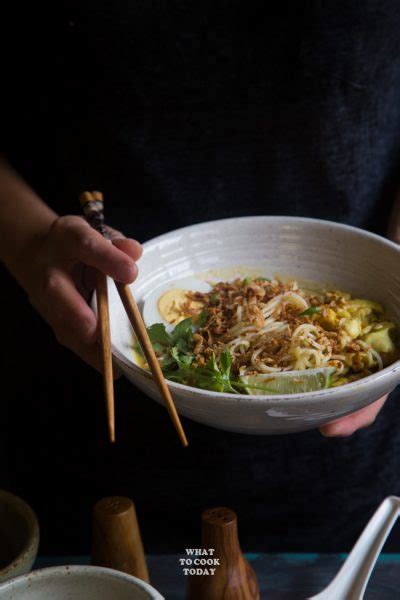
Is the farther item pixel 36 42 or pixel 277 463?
pixel 277 463

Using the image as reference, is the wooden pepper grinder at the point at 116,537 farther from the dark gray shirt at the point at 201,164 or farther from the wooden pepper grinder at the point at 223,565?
the dark gray shirt at the point at 201,164

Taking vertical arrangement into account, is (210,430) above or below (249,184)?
below

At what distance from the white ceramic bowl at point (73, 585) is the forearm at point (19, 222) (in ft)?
2.30

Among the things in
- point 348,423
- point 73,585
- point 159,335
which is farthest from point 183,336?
point 73,585

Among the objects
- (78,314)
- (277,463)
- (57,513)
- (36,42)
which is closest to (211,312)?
(78,314)

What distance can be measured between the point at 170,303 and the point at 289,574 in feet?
1.98

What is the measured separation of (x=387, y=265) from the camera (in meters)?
1.46

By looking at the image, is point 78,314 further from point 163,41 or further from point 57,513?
point 57,513

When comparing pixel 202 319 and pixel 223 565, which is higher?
pixel 202 319

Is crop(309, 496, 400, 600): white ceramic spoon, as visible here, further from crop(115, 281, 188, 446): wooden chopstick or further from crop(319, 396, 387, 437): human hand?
crop(115, 281, 188, 446): wooden chopstick

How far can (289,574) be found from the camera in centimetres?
145

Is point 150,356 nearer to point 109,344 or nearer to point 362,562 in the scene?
point 109,344

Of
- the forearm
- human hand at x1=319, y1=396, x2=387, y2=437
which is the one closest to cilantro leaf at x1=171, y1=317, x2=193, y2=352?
human hand at x1=319, y1=396, x2=387, y2=437

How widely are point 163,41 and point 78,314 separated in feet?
2.24
